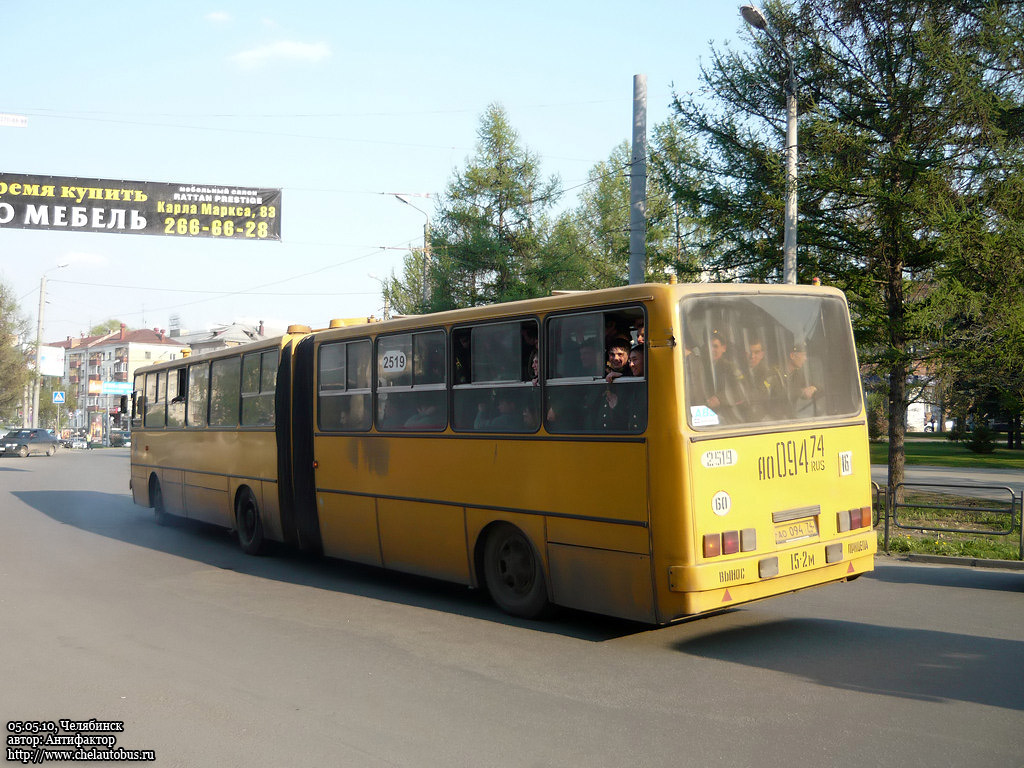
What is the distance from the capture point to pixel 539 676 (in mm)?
6836

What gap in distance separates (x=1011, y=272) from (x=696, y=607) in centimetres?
1041

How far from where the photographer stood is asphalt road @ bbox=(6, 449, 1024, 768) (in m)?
5.29

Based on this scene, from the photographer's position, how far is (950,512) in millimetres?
16250

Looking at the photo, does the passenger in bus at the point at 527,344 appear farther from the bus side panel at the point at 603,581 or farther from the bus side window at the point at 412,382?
the bus side panel at the point at 603,581

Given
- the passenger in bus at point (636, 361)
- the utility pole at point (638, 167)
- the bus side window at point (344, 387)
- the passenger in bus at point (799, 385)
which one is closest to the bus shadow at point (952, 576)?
the passenger in bus at point (799, 385)

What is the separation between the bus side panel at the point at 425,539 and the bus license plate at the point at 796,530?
9.94 feet

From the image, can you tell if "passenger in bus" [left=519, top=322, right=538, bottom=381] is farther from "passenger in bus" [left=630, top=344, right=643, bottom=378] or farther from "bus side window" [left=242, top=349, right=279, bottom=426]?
"bus side window" [left=242, top=349, right=279, bottom=426]

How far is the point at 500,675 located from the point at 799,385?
3.42 m

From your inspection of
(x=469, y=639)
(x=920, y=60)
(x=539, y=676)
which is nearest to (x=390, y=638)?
(x=469, y=639)

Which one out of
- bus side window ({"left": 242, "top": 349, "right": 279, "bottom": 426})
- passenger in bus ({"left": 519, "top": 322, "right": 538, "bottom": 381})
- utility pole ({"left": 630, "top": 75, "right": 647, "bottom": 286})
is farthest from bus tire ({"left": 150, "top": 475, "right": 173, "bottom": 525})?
passenger in bus ({"left": 519, "top": 322, "right": 538, "bottom": 381})

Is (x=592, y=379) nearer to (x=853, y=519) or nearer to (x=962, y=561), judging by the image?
(x=853, y=519)

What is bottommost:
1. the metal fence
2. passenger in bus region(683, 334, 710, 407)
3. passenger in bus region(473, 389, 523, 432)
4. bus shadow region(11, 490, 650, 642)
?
bus shadow region(11, 490, 650, 642)

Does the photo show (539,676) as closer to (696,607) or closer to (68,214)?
(696,607)

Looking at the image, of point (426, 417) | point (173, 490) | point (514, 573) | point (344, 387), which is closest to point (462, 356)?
point (426, 417)
